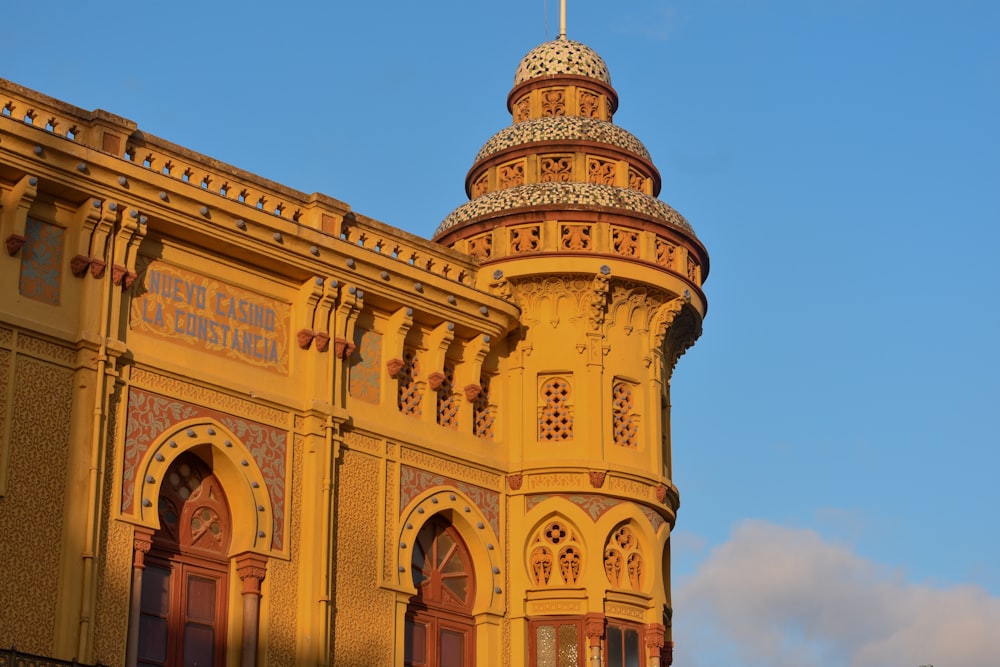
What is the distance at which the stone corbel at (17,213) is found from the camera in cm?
1812

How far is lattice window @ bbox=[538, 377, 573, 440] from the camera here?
2206 cm

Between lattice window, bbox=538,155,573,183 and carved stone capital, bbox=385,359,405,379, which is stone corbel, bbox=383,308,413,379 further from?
lattice window, bbox=538,155,573,183

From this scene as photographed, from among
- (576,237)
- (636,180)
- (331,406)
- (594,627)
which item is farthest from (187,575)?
(636,180)

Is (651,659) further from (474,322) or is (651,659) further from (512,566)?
(474,322)

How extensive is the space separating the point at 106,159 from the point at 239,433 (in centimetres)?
312

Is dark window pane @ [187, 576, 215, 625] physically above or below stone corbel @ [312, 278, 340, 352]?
below

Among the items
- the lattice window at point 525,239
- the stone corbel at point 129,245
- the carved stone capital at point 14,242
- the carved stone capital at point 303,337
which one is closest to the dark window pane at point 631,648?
the lattice window at point 525,239

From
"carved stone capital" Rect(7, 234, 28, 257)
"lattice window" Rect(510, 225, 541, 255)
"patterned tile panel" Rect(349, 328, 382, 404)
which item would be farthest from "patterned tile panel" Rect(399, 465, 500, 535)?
"carved stone capital" Rect(7, 234, 28, 257)

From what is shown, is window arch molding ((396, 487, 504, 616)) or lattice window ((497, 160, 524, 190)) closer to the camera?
window arch molding ((396, 487, 504, 616))

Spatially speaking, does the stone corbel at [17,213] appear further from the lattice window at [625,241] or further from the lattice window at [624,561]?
the lattice window at [624,561]

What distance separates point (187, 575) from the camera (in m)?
18.9

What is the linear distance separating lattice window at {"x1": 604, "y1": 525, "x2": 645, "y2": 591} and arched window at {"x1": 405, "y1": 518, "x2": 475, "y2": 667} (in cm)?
159

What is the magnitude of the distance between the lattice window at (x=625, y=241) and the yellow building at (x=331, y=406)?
61mm

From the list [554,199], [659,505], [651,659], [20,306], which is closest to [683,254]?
[554,199]
